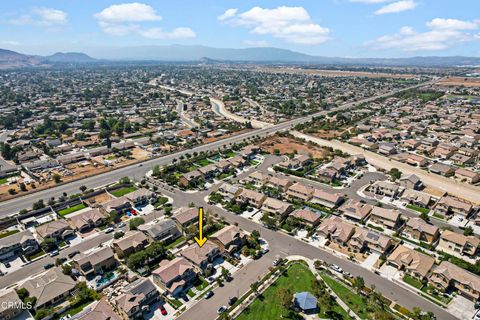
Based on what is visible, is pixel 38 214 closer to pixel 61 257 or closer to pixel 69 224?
pixel 69 224

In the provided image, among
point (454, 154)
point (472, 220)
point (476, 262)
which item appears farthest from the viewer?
point (454, 154)

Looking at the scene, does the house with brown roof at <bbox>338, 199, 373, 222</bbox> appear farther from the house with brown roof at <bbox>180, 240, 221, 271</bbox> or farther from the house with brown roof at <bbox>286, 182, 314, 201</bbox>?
the house with brown roof at <bbox>180, 240, 221, 271</bbox>

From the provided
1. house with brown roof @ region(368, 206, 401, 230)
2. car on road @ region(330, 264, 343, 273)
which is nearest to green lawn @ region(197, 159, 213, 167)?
house with brown roof @ region(368, 206, 401, 230)

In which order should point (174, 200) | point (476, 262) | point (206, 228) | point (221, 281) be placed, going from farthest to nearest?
point (174, 200)
point (206, 228)
point (476, 262)
point (221, 281)

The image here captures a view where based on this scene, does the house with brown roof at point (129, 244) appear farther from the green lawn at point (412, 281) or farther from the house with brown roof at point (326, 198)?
the green lawn at point (412, 281)

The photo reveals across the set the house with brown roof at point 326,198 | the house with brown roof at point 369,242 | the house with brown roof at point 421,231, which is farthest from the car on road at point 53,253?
the house with brown roof at point 421,231

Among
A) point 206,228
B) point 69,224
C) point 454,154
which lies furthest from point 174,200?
point 454,154
